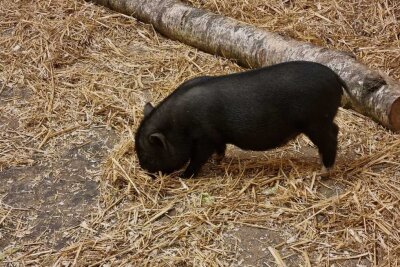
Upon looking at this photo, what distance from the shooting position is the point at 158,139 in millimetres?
4168

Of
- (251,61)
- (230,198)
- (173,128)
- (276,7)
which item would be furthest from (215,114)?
(276,7)

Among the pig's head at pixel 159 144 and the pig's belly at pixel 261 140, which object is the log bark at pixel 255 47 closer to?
the pig's belly at pixel 261 140

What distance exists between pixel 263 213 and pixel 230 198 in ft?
0.88

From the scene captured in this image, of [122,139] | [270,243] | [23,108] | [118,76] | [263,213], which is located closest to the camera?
[270,243]

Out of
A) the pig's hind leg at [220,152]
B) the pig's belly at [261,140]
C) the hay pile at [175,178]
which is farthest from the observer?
the pig's hind leg at [220,152]

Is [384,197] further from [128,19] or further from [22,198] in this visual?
[128,19]

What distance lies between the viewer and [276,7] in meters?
6.66

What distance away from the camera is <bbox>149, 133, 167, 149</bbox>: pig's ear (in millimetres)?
4145

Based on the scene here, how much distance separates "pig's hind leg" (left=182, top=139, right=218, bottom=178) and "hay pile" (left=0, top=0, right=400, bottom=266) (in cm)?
10

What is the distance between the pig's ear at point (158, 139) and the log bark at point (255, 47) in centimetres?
A: 150

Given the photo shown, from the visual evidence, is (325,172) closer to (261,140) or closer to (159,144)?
(261,140)

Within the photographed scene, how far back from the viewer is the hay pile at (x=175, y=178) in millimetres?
3645

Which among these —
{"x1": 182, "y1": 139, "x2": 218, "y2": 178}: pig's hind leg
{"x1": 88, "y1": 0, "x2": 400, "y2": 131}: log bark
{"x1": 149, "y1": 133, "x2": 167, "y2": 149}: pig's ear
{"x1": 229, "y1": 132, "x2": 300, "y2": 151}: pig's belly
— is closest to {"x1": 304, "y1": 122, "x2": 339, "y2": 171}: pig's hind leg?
{"x1": 229, "y1": 132, "x2": 300, "y2": 151}: pig's belly

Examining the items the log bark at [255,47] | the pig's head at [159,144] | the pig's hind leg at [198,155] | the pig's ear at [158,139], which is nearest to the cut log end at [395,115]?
the log bark at [255,47]
